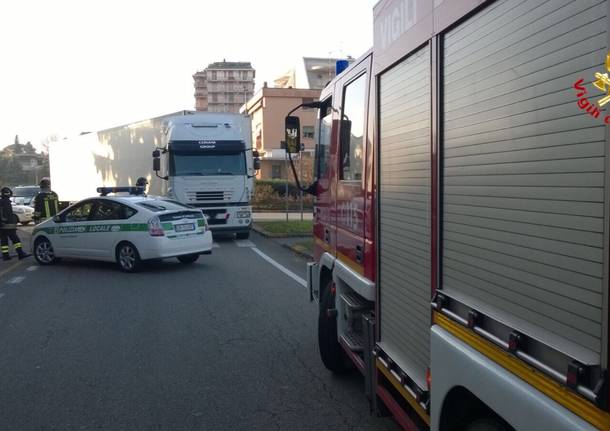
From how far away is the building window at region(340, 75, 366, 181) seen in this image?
4758mm

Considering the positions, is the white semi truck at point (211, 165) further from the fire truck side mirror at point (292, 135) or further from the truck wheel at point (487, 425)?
the truck wheel at point (487, 425)

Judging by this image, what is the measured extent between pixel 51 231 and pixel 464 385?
13.3m

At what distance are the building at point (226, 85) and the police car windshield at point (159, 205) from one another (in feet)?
361

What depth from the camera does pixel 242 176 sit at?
19.7m

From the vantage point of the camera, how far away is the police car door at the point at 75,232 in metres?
13.9

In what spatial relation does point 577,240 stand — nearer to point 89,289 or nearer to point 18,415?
point 18,415

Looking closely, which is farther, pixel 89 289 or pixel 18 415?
pixel 89 289

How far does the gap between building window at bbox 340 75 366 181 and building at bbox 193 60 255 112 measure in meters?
119

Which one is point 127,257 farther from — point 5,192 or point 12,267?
point 5,192

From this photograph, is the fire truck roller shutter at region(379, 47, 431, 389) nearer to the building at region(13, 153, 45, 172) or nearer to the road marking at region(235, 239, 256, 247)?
the road marking at region(235, 239, 256, 247)

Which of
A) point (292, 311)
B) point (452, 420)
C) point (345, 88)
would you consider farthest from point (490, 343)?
point (292, 311)

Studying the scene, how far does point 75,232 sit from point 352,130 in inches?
408

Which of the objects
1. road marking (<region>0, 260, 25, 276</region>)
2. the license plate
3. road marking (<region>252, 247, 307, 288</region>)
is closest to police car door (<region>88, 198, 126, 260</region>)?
the license plate

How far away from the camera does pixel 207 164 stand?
19.5 metres
